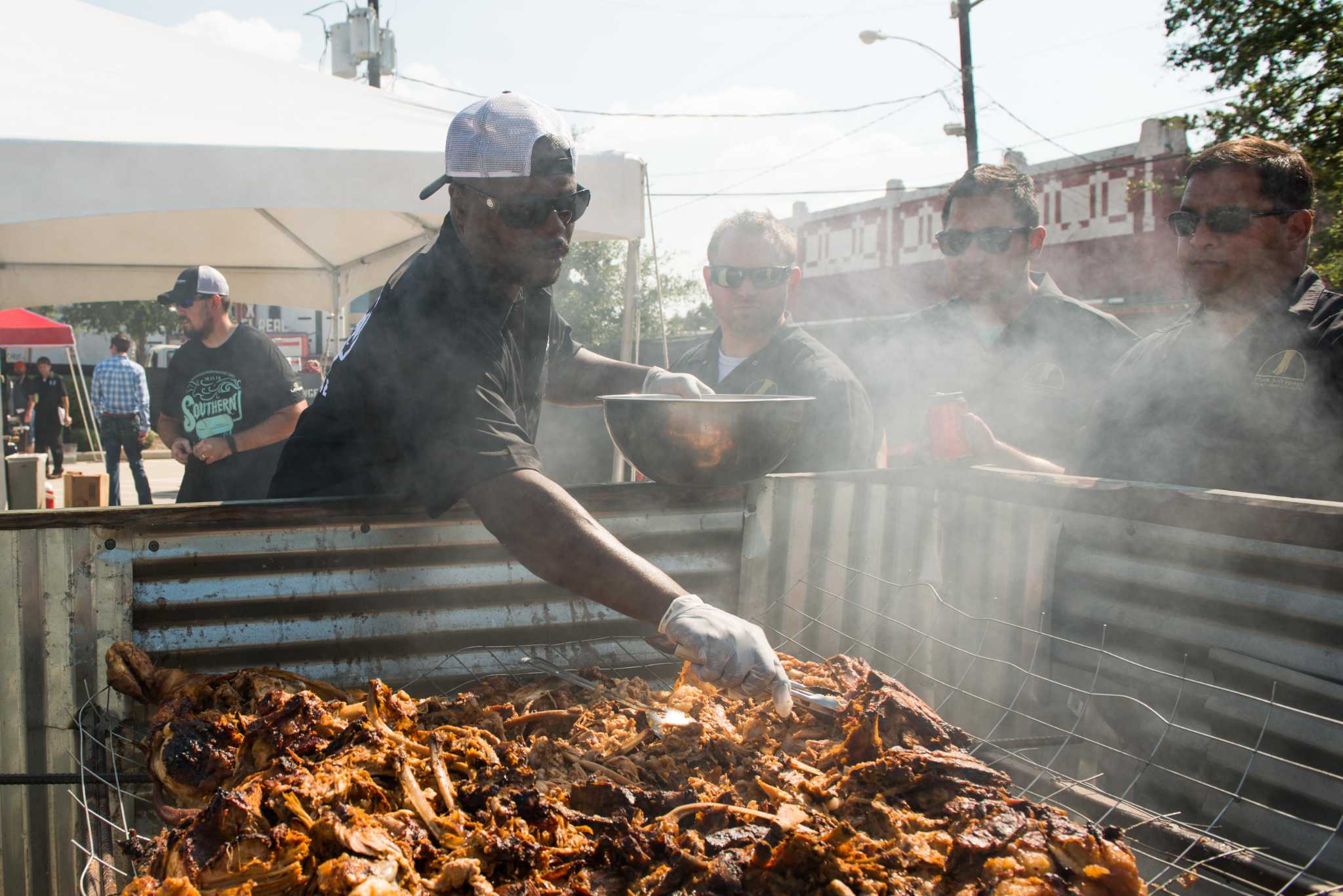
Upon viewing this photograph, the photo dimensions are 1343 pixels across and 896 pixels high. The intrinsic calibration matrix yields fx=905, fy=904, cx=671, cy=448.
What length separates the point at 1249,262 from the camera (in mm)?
2779

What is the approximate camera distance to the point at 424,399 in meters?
A: 2.15

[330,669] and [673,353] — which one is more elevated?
[673,353]

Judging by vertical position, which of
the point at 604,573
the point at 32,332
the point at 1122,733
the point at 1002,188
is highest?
the point at 32,332

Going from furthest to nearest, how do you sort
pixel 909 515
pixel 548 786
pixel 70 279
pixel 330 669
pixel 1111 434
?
pixel 70 279 < pixel 1111 434 < pixel 909 515 < pixel 330 669 < pixel 548 786

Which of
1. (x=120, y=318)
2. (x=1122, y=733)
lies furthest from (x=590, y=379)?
(x=120, y=318)

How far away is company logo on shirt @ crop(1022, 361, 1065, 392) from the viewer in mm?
3555

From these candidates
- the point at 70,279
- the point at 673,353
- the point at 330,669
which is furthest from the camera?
the point at 673,353

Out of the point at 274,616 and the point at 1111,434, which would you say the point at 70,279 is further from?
the point at 1111,434

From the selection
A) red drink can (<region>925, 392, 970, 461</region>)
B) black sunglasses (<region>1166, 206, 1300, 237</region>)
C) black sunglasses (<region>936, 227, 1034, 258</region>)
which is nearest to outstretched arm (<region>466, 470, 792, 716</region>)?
red drink can (<region>925, 392, 970, 461</region>)

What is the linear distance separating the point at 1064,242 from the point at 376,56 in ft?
50.2

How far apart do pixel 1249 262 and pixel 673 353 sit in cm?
1447

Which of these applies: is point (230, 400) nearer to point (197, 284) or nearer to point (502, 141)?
point (197, 284)

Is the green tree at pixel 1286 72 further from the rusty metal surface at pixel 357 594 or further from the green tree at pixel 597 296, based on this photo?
the green tree at pixel 597 296

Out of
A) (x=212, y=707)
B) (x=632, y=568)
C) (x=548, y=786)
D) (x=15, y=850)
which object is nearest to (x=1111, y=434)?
(x=632, y=568)
